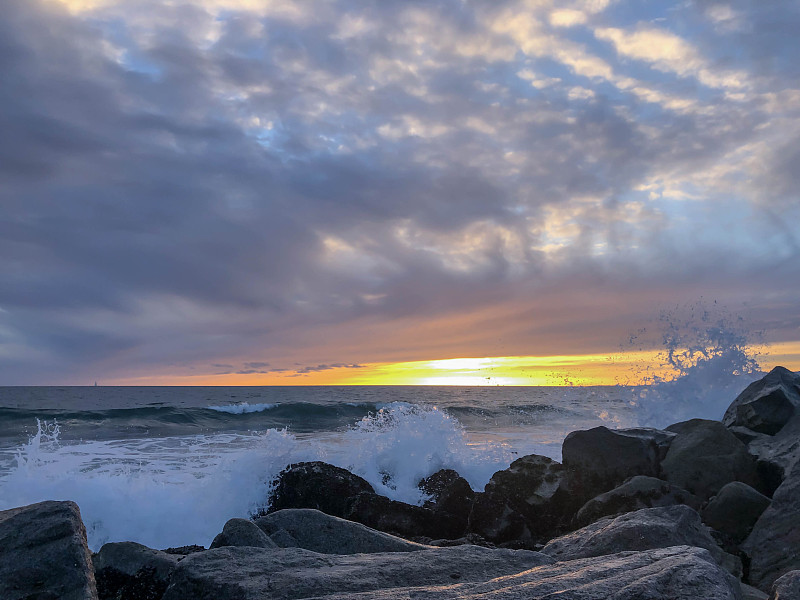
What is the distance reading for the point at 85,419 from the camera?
2559 cm

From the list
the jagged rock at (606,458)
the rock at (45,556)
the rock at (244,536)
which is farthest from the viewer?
the jagged rock at (606,458)

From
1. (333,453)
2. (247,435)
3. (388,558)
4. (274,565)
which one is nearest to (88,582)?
(274,565)

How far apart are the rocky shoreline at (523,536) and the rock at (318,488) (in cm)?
2

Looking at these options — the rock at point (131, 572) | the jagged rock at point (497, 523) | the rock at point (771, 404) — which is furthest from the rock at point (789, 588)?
the rock at point (771, 404)

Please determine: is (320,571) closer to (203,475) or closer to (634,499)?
(634,499)

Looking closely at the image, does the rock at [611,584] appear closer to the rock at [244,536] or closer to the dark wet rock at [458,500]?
the rock at [244,536]

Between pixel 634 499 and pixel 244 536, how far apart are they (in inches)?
176

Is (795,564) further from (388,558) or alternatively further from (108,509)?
(108,509)

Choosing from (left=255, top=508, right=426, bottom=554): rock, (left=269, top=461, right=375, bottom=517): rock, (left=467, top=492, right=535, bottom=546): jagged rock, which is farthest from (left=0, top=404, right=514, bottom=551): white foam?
(left=255, top=508, right=426, bottom=554): rock

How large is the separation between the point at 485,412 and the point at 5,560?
2862 centimetres

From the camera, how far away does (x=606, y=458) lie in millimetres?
7637

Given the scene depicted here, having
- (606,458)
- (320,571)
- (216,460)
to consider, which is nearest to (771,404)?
(606,458)

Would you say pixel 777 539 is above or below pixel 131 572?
below

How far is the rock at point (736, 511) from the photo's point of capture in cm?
551
